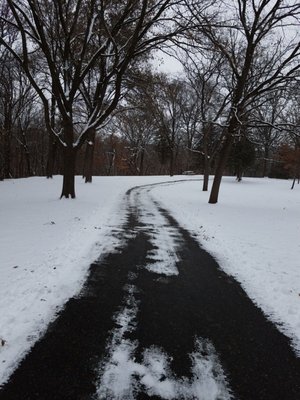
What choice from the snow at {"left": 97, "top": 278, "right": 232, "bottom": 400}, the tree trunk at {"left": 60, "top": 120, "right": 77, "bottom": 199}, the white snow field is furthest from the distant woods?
the snow at {"left": 97, "top": 278, "right": 232, "bottom": 400}

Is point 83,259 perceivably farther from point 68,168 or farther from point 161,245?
point 68,168

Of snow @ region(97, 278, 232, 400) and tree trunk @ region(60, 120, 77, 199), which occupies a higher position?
tree trunk @ region(60, 120, 77, 199)

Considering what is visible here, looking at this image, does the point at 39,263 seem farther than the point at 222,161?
No

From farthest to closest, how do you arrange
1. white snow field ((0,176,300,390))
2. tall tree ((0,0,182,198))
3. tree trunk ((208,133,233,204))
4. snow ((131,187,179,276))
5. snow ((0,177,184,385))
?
1. tree trunk ((208,133,233,204))
2. tall tree ((0,0,182,198))
3. snow ((131,187,179,276))
4. white snow field ((0,176,300,390))
5. snow ((0,177,184,385))

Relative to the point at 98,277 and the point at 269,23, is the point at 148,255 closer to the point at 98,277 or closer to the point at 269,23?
the point at 98,277

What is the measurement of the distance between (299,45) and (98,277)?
13949 mm

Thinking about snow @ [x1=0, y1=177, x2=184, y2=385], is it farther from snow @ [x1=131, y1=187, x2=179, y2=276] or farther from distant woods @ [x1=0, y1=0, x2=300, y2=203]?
distant woods @ [x1=0, y1=0, x2=300, y2=203]

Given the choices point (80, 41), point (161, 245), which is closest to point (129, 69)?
point (80, 41)

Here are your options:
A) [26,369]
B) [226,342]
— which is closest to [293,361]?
[226,342]

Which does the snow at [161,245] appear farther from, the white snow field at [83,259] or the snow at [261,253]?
the snow at [261,253]

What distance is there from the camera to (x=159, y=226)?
Answer: 10.5m

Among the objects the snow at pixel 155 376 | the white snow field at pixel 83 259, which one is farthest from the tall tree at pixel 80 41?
the snow at pixel 155 376

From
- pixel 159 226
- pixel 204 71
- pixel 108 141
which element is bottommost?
pixel 159 226

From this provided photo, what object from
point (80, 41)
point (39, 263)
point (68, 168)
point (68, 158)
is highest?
point (80, 41)
